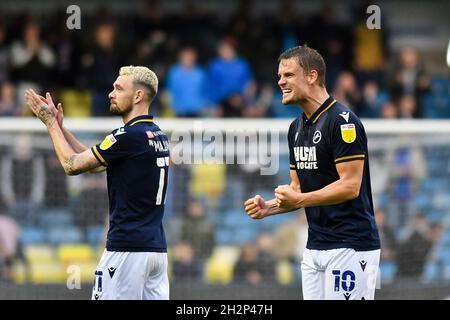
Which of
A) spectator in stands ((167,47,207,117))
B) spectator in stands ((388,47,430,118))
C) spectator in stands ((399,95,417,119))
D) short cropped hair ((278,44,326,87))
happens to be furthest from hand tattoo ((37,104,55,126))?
spectator in stands ((388,47,430,118))

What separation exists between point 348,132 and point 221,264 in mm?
6121

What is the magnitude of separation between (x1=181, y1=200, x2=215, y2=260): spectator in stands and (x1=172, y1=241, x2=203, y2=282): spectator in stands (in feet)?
0.19

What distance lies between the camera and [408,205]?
43.1 feet

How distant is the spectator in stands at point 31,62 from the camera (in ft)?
50.1

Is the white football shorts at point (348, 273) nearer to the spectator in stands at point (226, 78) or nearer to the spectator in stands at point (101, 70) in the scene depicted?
the spectator in stands at point (226, 78)

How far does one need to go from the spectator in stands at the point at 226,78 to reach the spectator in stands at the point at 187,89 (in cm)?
23

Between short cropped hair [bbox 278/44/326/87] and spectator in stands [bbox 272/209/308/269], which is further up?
short cropped hair [bbox 278/44/326/87]

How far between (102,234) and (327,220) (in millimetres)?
5979

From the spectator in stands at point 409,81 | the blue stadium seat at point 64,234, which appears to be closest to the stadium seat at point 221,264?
the blue stadium seat at point 64,234

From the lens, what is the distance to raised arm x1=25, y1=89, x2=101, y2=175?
741 centimetres

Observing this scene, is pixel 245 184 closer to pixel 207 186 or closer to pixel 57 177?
pixel 207 186

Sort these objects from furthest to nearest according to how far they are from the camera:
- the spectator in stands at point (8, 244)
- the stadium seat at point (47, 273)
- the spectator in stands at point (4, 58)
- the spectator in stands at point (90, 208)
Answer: the spectator in stands at point (4, 58) < the spectator in stands at point (90, 208) < the spectator in stands at point (8, 244) < the stadium seat at point (47, 273)

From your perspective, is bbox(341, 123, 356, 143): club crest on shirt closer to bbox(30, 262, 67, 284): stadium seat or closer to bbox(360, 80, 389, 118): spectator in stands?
bbox(30, 262, 67, 284): stadium seat

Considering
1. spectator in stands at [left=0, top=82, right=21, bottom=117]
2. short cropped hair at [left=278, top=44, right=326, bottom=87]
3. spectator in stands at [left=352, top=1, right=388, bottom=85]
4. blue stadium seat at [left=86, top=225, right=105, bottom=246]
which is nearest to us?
short cropped hair at [left=278, top=44, right=326, bottom=87]
